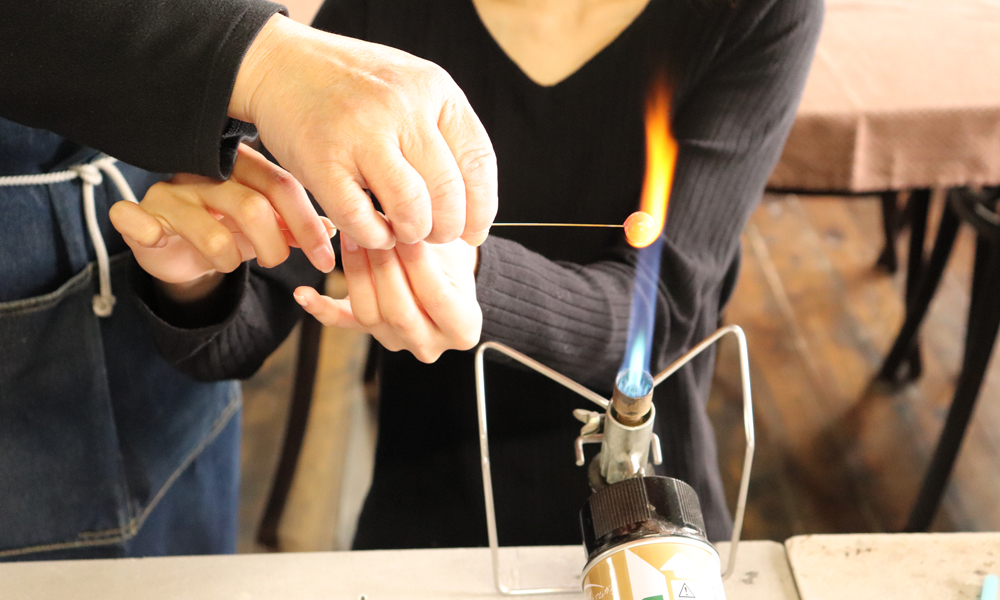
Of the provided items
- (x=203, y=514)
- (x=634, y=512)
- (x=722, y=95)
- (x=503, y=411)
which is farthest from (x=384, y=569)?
(x=722, y=95)

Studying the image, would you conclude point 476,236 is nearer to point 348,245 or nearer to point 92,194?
point 348,245

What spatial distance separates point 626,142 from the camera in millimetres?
845

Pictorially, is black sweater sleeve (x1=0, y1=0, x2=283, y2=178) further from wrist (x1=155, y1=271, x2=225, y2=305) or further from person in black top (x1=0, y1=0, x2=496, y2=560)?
wrist (x1=155, y1=271, x2=225, y2=305)

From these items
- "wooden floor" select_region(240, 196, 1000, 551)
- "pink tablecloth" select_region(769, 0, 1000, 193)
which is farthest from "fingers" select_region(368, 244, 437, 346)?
"wooden floor" select_region(240, 196, 1000, 551)

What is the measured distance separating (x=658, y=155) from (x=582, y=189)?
95 mm

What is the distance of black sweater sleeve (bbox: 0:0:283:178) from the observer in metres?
0.46

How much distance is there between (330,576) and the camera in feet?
1.84

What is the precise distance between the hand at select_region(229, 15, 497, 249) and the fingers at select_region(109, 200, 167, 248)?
11 cm

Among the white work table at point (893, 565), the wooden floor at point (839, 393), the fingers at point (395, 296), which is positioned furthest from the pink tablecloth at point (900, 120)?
the fingers at point (395, 296)

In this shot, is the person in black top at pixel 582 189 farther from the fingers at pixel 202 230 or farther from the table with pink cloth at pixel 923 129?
the table with pink cloth at pixel 923 129

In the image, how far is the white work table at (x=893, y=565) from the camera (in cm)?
54

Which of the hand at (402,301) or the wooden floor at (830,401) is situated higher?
the hand at (402,301)

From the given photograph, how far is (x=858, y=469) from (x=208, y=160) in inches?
60.4

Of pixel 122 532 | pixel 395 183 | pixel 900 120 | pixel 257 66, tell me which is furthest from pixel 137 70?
pixel 900 120
